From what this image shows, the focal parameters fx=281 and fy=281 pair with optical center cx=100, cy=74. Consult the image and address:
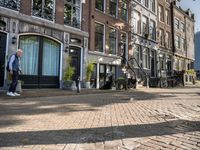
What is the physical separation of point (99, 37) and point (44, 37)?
18.7ft

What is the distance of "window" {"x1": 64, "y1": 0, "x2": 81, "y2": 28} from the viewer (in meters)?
17.6

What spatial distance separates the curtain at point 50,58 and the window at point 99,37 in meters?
4.26

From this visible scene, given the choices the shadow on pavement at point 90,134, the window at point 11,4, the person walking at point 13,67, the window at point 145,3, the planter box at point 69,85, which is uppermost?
the window at point 145,3

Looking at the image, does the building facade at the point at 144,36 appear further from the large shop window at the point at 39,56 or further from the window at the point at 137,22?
the large shop window at the point at 39,56

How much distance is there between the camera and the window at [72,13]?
17.6 m

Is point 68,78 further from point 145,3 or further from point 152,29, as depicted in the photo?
point 152,29

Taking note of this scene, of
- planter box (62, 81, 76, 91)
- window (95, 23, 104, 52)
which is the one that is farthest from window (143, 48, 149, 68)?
planter box (62, 81, 76, 91)

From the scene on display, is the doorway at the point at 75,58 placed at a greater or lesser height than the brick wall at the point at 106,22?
lesser

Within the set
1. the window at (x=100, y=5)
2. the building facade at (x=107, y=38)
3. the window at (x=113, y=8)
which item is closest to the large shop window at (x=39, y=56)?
the building facade at (x=107, y=38)

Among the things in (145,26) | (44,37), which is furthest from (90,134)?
(145,26)

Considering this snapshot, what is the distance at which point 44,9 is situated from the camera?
15.8 m

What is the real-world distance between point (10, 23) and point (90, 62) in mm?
6920

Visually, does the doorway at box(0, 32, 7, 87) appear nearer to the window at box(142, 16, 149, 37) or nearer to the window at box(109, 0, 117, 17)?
the window at box(109, 0, 117, 17)

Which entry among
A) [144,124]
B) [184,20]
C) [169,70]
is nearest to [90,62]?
[144,124]
